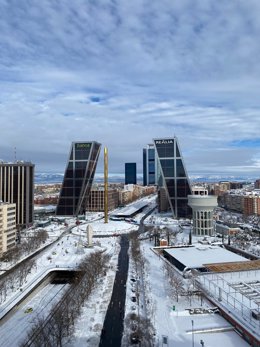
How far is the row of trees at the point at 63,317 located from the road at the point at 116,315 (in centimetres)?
282

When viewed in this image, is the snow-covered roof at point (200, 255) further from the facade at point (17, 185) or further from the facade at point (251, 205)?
the facade at point (251, 205)

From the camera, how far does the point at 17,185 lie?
85.6 m

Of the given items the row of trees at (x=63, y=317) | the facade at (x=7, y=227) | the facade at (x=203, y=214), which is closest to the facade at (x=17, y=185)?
the facade at (x=7, y=227)

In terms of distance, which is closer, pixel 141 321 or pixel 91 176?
pixel 141 321

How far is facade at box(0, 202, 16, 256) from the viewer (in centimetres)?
5712

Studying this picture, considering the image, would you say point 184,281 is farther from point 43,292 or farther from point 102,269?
point 43,292

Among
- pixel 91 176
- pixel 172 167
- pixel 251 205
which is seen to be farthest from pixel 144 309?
pixel 251 205

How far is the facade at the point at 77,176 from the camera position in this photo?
332ft

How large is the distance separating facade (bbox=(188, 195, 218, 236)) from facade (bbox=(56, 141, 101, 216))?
4001 cm

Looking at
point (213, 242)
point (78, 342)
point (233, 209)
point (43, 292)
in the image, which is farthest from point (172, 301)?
point (233, 209)

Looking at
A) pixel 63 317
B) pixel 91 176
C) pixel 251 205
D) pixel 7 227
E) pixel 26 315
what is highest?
pixel 91 176

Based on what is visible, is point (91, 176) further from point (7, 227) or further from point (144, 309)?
point (144, 309)

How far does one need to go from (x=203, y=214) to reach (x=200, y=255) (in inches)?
843

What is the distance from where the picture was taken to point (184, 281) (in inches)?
1628
